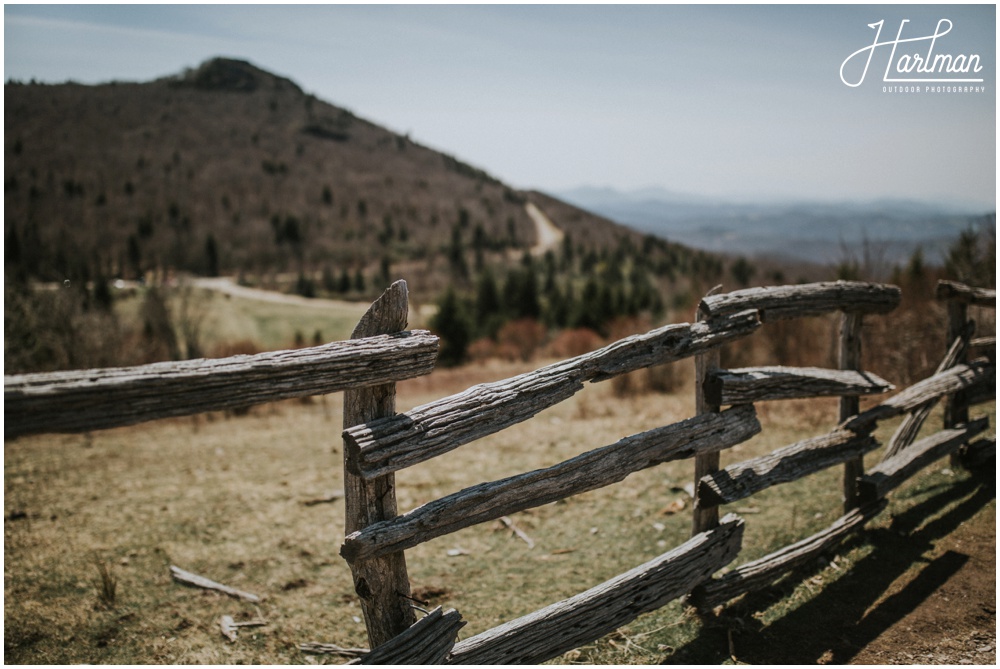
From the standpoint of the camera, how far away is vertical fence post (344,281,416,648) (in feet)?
8.62

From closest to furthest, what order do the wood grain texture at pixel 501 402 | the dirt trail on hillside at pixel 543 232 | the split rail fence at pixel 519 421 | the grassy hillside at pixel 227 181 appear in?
the split rail fence at pixel 519 421 < the wood grain texture at pixel 501 402 < the grassy hillside at pixel 227 181 < the dirt trail on hillside at pixel 543 232

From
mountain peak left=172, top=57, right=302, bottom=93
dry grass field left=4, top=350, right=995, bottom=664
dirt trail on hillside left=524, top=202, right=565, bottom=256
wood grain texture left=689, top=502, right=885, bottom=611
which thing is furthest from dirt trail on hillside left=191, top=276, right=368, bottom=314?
mountain peak left=172, top=57, right=302, bottom=93

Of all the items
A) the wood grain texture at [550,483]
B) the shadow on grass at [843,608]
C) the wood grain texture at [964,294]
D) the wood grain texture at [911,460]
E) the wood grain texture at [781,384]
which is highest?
the wood grain texture at [964,294]

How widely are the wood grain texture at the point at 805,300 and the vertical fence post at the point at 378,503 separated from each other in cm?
197

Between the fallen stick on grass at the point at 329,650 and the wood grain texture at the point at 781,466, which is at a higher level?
the wood grain texture at the point at 781,466

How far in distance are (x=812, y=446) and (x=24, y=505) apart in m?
7.58

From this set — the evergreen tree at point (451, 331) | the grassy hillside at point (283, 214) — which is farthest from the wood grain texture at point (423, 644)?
the evergreen tree at point (451, 331)

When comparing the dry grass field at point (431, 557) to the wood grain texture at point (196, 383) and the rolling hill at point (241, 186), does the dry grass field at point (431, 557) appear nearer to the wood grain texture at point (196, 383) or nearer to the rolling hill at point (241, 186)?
the wood grain texture at point (196, 383)

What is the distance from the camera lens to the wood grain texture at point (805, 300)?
366 cm

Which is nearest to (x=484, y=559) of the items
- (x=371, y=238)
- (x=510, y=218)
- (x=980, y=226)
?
(x=980, y=226)

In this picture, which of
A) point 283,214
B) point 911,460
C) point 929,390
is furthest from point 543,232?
point 911,460

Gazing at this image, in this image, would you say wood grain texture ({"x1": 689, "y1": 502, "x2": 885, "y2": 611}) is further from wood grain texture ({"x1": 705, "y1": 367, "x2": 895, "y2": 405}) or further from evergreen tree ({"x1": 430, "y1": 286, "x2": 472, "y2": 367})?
evergreen tree ({"x1": 430, "y1": 286, "x2": 472, "y2": 367})

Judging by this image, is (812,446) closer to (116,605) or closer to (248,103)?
(116,605)

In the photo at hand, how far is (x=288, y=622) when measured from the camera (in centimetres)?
414
